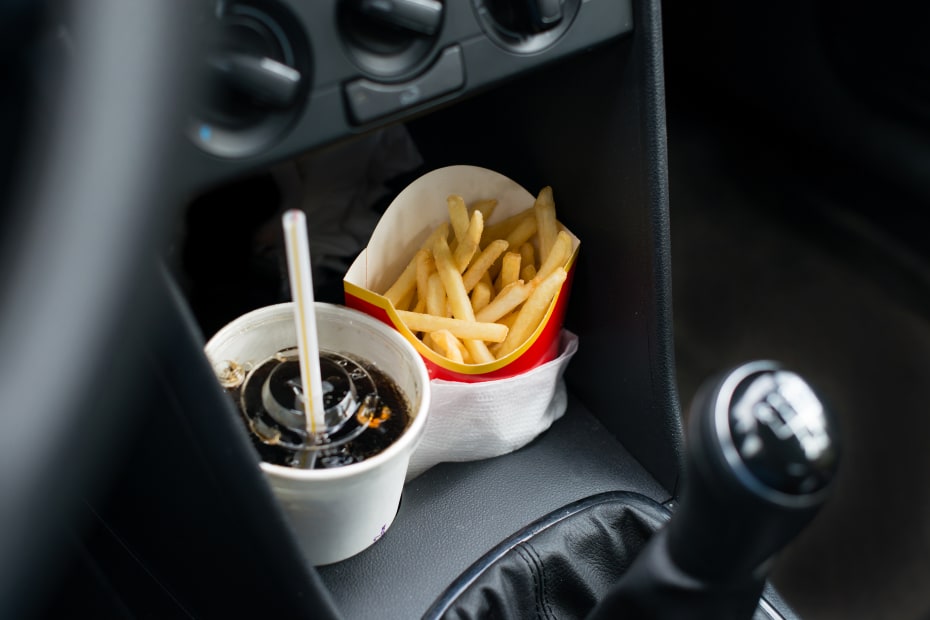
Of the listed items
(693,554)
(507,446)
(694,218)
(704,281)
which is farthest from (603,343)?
(694,218)

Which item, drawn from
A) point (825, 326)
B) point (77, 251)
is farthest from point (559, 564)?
point (825, 326)

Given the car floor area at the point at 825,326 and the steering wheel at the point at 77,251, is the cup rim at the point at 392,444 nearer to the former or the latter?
the steering wheel at the point at 77,251

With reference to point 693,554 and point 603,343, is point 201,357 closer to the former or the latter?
point 693,554

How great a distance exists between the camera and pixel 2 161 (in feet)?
1.34

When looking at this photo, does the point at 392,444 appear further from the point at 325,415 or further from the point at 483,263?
the point at 483,263

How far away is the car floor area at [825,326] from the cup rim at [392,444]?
77 centimetres

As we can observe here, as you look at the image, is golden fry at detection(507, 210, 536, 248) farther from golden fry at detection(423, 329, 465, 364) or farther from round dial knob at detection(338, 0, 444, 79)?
round dial knob at detection(338, 0, 444, 79)

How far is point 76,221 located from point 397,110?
0.35 meters

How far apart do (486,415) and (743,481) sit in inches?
16.0

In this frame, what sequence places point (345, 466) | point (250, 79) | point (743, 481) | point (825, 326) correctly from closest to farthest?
point (743, 481) < point (250, 79) < point (345, 466) < point (825, 326)

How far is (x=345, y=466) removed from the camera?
710 millimetres

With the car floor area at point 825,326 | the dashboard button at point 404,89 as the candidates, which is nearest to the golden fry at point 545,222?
the dashboard button at point 404,89

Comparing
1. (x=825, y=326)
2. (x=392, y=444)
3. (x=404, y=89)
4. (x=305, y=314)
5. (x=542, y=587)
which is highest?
(x=404, y=89)

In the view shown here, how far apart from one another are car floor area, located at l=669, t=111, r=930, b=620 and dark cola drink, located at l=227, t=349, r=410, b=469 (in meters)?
0.77
